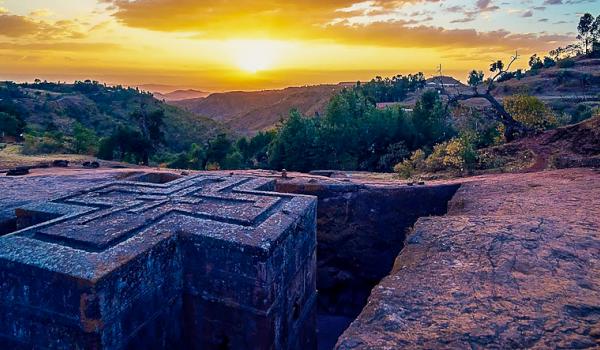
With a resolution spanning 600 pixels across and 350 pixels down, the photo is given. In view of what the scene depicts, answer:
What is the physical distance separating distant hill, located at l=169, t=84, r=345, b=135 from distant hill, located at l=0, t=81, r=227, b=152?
12.3 m

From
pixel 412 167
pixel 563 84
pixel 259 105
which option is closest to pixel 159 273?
pixel 412 167

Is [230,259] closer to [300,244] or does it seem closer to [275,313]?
[275,313]

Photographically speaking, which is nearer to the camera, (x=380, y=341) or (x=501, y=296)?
(x=380, y=341)

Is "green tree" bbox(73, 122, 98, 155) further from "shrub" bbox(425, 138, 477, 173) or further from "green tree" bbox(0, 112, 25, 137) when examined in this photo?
"shrub" bbox(425, 138, 477, 173)

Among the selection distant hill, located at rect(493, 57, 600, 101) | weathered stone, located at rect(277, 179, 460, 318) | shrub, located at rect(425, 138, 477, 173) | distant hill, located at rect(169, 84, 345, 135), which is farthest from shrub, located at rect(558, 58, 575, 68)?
weathered stone, located at rect(277, 179, 460, 318)

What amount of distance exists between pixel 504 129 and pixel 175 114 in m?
36.1

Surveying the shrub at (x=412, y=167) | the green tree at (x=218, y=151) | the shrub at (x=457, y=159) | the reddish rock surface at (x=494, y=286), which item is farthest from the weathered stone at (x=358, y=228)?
the green tree at (x=218, y=151)

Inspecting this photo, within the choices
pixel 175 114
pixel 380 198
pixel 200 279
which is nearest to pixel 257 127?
pixel 175 114

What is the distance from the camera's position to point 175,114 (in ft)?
145

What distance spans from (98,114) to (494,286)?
4211 centimetres

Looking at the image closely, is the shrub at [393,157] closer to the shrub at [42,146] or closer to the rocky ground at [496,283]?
the rocky ground at [496,283]

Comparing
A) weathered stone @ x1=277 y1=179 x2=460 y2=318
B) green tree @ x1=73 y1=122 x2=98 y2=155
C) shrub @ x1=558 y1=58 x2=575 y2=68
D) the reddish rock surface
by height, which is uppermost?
shrub @ x1=558 y1=58 x2=575 y2=68

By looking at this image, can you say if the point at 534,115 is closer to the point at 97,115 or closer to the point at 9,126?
the point at 9,126

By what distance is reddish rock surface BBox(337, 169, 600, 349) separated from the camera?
3.16 m
